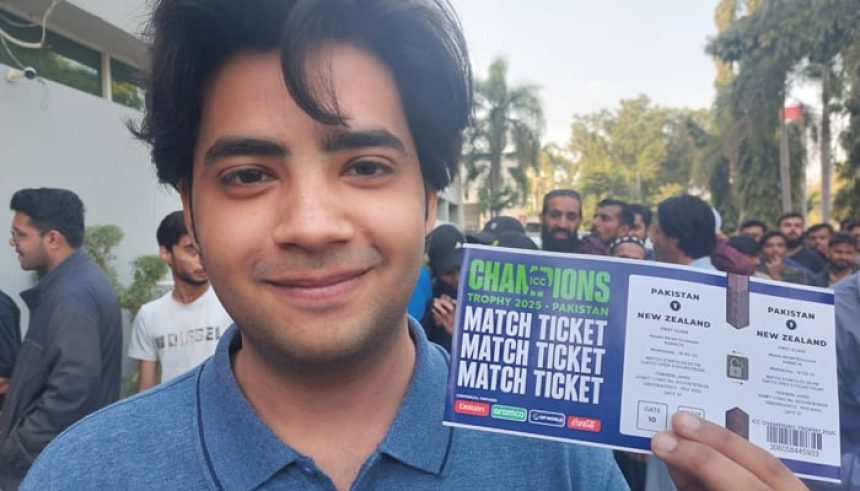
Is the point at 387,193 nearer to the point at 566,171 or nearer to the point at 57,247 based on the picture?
the point at 57,247

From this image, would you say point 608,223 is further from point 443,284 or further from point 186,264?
point 186,264

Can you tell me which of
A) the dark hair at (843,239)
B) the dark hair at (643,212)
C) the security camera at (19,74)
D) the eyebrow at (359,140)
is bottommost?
the eyebrow at (359,140)

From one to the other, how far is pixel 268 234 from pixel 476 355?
0.43 metres

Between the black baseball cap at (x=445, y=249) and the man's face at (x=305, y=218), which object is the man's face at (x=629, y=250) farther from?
the man's face at (x=305, y=218)

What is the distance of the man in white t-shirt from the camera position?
11.8ft

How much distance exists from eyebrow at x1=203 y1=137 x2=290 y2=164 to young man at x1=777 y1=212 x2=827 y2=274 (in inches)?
310

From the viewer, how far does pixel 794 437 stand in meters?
1.18

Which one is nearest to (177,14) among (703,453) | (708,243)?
(703,453)

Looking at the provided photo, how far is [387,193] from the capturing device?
1232 millimetres

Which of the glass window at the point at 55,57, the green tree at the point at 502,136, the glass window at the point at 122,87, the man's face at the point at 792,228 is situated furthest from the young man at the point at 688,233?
the green tree at the point at 502,136

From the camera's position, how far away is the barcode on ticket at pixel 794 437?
3.85 ft

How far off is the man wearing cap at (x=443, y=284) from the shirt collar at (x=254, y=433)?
2.26 meters

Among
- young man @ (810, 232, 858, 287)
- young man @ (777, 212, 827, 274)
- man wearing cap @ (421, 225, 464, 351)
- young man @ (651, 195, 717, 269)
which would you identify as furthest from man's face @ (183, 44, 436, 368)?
young man @ (777, 212, 827, 274)

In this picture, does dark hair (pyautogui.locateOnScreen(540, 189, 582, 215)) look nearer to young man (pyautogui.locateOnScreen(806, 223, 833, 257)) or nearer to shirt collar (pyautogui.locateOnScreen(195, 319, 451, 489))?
shirt collar (pyautogui.locateOnScreen(195, 319, 451, 489))
